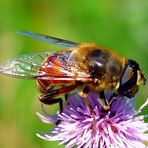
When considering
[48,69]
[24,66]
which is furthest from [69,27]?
[48,69]

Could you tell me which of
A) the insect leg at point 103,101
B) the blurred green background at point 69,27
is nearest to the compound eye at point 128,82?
the insect leg at point 103,101

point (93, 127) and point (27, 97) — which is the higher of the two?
point (27, 97)

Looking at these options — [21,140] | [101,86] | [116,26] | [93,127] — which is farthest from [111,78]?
[116,26]

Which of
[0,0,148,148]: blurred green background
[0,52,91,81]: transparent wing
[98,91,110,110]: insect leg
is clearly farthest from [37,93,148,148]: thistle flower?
[0,0,148,148]: blurred green background

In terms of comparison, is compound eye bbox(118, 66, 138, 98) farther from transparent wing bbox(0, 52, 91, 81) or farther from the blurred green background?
the blurred green background

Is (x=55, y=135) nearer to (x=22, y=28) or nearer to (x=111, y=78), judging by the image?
(x=111, y=78)

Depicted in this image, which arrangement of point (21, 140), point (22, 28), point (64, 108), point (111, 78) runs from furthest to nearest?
point (22, 28)
point (21, 140)
point (64, 108)
point (111, 78)
